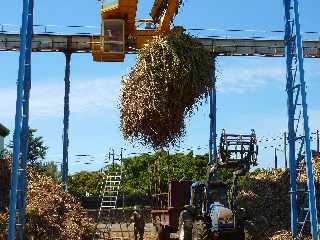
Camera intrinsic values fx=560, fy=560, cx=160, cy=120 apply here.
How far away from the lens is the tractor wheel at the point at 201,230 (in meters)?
13.5

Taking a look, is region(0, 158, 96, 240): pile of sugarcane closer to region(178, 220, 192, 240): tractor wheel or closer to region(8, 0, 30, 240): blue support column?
region(8, 0, 30, 240): blue support column

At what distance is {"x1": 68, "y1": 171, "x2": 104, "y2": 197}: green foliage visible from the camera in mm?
34500

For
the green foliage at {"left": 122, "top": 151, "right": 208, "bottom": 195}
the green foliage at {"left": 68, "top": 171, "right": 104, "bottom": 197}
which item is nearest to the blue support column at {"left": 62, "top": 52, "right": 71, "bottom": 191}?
the green foliage at {"left": 68, "top": 171, "right": 104, "bottom": 197}

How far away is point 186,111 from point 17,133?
4.44 meters

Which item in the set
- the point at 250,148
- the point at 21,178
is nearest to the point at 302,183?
the point at 250,148

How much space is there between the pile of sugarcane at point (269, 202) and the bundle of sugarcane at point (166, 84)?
4657 mm

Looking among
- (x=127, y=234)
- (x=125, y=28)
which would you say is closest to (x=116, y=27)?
(x=125, y=28)

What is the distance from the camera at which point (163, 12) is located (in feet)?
51.3

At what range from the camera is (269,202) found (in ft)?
60.8

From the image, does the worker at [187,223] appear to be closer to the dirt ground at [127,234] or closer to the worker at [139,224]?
the worker at [139,224]

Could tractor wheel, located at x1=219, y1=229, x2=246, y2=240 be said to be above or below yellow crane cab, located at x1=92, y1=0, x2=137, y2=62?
below

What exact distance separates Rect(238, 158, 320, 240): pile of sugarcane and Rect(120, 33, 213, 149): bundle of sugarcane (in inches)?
183

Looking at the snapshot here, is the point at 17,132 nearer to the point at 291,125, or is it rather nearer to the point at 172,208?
the point at 172,208

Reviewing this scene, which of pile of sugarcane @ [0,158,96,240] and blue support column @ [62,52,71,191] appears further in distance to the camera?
blue support column @ [62,52,71,191]
